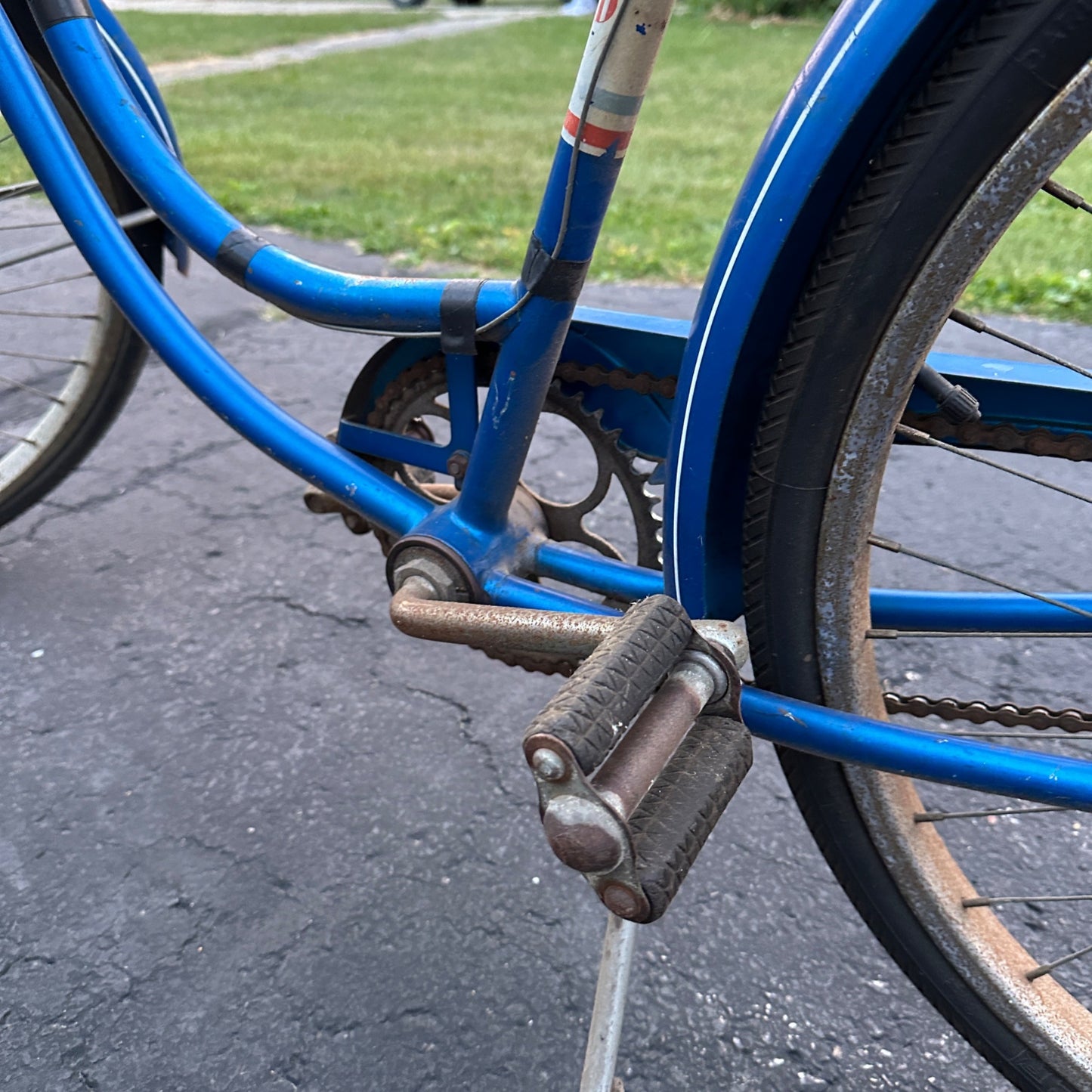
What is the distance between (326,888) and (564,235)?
908 millimetres

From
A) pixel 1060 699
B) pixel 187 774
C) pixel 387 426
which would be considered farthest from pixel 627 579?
pixel 1060 699

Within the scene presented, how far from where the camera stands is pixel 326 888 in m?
1.40

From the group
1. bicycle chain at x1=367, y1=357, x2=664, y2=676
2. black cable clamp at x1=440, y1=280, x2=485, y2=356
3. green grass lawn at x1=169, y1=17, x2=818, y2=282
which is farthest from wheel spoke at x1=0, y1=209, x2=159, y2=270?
green grass lawn at x1=169, y1=17, x2=818, y2=282

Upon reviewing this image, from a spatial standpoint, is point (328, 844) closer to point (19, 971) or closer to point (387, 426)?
point (19, 971)

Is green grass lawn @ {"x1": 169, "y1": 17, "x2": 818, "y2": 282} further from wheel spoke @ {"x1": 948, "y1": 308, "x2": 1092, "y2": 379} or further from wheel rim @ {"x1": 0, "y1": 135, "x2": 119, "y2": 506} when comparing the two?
wheel spoke @ {"x1": 948, "y1": 308, "x2": 1092, "y2": 379}

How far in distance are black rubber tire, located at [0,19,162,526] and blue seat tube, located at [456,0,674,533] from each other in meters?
0.82

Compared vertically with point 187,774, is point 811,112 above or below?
above

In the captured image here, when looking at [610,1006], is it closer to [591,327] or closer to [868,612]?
[868,612]

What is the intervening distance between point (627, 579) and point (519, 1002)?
53 cm

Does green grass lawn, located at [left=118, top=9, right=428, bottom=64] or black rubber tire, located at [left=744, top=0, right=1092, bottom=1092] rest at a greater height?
black rubber tire, located at [left=744, top=0, right=1092, bottom=1092]

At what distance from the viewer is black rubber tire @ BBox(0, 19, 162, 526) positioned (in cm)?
162

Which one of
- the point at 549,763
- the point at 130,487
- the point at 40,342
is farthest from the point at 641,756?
the point at 40,342

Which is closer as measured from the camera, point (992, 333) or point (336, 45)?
point (992, 333)

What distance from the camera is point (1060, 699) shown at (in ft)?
5.72
